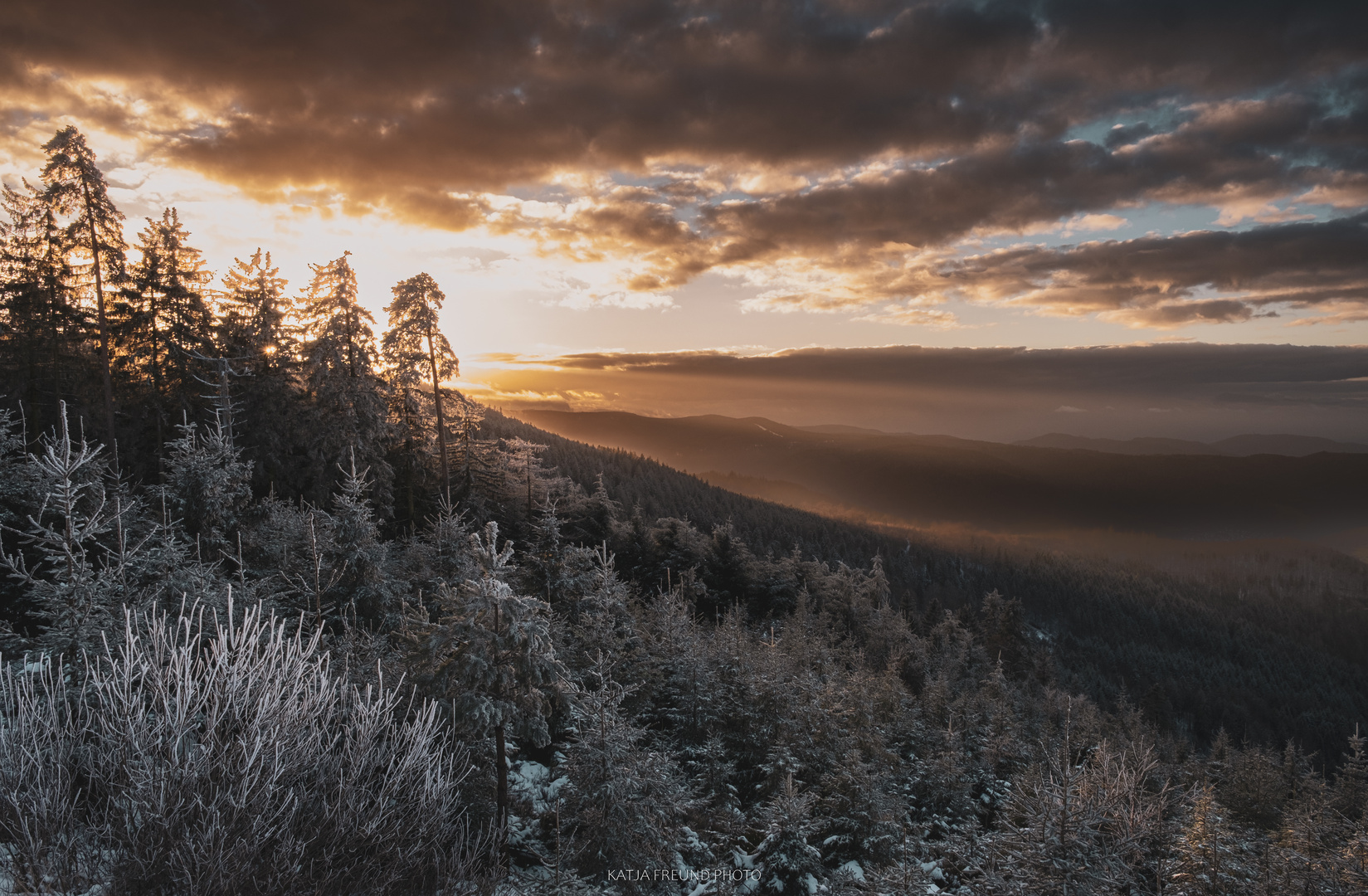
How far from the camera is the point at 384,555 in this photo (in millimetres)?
23141

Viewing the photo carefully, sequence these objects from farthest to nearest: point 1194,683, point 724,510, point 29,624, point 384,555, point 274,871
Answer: point 1194,683 → point 724,510 → point 384,555 → point 29,624 → point 274,871

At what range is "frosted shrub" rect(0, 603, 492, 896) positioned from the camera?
8953 mm

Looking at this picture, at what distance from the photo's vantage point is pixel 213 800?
29.5ft

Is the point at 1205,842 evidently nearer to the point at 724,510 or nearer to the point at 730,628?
the point at 730,628

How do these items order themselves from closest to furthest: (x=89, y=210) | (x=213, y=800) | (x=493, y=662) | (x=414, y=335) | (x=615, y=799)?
1. (x=213, y=800)
2. (x=493, y=662)
3. (x=615, y=799)
4. (x=89, y=210)
5. (x=414, y=335)

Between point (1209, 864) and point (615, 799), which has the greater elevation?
point (615, 799)

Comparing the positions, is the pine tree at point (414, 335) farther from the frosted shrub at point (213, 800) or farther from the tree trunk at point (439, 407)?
the frosted shrub at point (213, 800)

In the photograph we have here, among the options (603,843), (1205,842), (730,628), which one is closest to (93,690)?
(603,843)

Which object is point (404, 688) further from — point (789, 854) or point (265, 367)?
point (265, 367)

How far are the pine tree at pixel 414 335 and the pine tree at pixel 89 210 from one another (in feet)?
38.9

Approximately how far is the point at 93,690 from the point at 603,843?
1217 cm

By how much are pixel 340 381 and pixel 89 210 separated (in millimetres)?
12129

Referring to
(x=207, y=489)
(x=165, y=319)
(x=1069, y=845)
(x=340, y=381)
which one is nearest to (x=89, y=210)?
(x=165, y=319)

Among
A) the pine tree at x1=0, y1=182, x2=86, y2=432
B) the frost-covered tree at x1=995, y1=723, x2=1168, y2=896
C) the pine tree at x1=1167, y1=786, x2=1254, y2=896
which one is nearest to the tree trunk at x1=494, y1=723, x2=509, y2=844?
the frost-covered tree at x1=995, y1=723, x2=1168, y2=896
